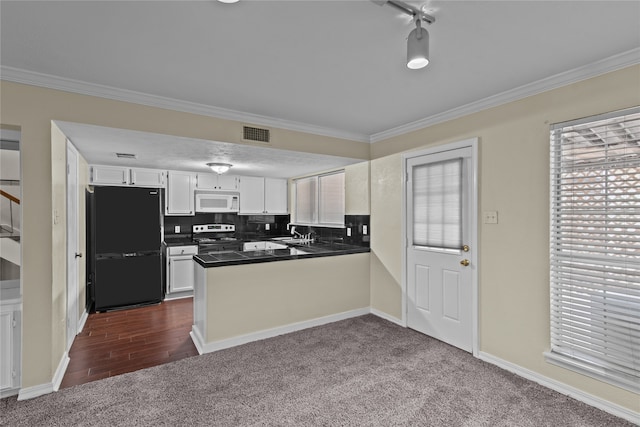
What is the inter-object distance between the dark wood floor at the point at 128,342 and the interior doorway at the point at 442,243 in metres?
2.46

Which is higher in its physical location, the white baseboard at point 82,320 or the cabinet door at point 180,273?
the cabinet door at point 180,273

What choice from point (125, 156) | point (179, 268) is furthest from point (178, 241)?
point (125, 156)

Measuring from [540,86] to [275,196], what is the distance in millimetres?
4565

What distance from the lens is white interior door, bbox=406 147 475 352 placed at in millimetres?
3037

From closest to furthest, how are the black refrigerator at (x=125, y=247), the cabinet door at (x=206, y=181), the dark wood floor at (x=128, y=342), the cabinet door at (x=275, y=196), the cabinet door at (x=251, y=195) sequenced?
the dark wood floor at (x=128, y=342) < the black refrigerator at (x=125, y=247) < the cabinet door at (x=206, y=181) < the cabinet door at (x=251, y=195) < the cabinet door at (x=275, y=196)

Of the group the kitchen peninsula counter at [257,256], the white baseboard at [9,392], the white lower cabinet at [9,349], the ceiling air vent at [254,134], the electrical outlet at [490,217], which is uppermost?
the ceiling air vent at [254,134]

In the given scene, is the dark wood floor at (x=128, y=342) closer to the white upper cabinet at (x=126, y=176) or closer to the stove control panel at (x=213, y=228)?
the stove control panel at (x=213, y=228)

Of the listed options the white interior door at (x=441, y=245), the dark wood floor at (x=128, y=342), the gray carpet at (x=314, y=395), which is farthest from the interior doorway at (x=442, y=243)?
the dark wood floor at (x=128, y=342)

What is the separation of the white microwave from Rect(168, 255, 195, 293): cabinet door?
0.89m

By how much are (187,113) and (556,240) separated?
3268mm

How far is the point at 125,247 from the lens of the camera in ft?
14.3

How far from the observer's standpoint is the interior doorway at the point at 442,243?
118 inches

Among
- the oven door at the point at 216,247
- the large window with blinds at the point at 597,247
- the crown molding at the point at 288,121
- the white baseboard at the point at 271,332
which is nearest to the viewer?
the large window with blinds at the point at 597,247

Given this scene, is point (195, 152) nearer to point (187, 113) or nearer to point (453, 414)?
point (187, 113)
